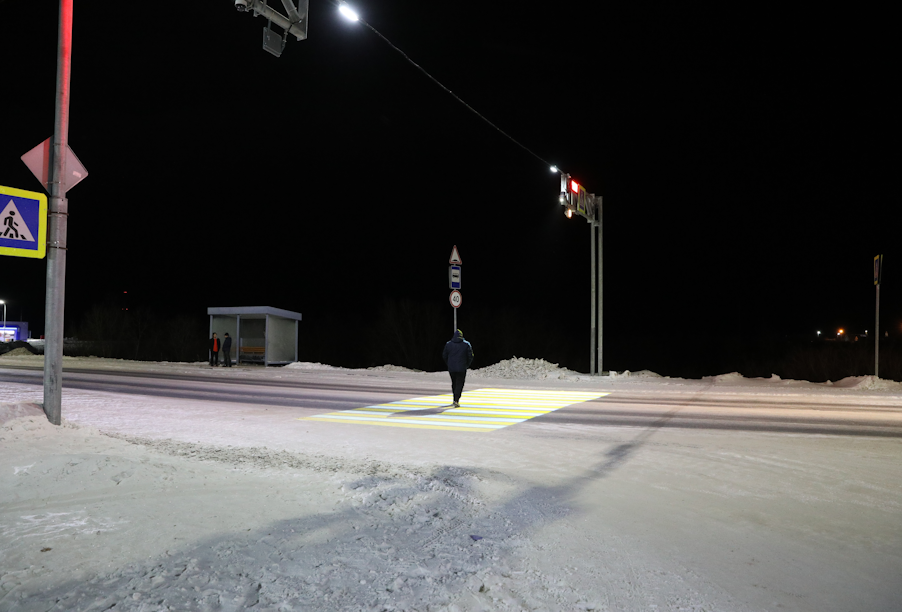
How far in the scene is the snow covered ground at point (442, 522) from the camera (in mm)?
3373

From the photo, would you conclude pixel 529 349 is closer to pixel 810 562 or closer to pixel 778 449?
pixel 778 449

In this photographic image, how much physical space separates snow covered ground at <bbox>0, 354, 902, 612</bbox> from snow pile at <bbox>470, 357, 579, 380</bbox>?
526 inches

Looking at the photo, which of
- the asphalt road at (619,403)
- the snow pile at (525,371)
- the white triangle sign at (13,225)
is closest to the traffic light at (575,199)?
the snow pile at (525,371)

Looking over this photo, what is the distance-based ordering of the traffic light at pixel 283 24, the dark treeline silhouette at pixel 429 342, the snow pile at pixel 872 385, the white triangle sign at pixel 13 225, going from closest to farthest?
1. the white triangle sign at pixel 13 225
2. the traffic light at pixel 283 24
3. the snow pile at pixel 872 385
4. the dark treeline silhouette at pixel 429 342

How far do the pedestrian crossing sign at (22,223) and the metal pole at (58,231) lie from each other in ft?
0.91

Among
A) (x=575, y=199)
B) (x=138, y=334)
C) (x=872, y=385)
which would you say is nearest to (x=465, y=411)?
(x=575, y=199)

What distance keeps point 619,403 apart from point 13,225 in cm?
1246

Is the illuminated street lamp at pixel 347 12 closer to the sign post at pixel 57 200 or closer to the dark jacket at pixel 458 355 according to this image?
the sign post at pixel 57 200

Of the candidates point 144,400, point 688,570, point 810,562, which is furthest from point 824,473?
point 144,400

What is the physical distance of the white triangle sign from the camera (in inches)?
263

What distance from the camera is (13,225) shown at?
22.2 feet

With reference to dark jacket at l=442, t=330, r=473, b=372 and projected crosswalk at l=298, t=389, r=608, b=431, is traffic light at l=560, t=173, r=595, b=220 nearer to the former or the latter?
projected crosswalk at l=298, t=389, r=608, b=431

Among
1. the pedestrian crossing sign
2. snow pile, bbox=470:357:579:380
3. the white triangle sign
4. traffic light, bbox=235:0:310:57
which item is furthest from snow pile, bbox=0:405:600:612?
snow pile, bbox=470:357:579:380

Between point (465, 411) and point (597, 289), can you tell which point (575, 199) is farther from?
point (465, 411)
